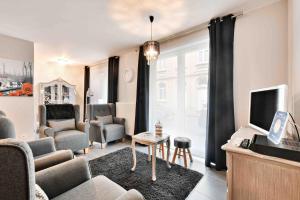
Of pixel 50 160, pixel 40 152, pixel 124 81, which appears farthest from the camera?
pixel 124 81

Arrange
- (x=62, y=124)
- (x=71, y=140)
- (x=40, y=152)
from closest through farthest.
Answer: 1. (x=40, y=152)
2. (x=71, y=140)
3. (x=62, y=124)

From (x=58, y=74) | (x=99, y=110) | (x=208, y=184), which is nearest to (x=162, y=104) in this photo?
(x=99, y=110)

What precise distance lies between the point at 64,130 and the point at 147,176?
1963 millimetres

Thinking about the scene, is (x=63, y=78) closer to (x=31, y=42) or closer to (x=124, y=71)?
(x=31, y=42)

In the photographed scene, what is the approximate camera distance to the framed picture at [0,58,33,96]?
3021 millimetres

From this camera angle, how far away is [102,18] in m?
2.42

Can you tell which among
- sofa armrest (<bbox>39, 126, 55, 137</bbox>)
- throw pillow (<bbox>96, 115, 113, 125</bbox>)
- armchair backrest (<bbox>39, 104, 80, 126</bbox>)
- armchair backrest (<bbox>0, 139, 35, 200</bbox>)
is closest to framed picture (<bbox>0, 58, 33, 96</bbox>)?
armchair backrest (<bbox>39, 104, 80, 126</bbox>)

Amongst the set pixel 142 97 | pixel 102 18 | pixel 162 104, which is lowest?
pixel 162 104

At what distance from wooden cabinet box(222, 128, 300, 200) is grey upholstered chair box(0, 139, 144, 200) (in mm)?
822

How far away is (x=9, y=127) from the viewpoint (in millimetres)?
1335

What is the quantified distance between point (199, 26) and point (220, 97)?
1315 millimetres

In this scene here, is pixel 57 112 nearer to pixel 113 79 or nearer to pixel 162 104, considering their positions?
pixel 113 79

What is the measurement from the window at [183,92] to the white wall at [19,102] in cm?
264

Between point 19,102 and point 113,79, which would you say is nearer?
point 19,102
